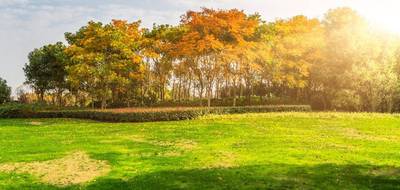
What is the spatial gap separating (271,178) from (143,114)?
103 ft

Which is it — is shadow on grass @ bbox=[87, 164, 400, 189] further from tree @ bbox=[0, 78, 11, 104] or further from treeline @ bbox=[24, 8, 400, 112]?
tree @ bbox=[0, 78, 11, 104]

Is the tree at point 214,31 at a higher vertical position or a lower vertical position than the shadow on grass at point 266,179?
higher

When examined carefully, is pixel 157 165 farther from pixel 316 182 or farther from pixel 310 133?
pixel 310 133

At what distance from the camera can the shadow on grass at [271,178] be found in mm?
22125

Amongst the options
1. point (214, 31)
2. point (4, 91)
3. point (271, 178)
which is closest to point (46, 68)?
point (4, 91)

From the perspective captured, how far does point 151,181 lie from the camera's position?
75.9 feet

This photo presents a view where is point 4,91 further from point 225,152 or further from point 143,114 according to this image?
point 225,152

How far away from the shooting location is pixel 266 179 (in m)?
23.1

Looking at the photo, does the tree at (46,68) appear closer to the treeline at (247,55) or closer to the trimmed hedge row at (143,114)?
the treeline at (247,55)

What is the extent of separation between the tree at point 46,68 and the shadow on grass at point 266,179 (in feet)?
191

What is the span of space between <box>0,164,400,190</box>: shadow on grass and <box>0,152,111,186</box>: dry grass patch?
3.71 ft

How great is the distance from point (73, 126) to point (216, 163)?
25297mm

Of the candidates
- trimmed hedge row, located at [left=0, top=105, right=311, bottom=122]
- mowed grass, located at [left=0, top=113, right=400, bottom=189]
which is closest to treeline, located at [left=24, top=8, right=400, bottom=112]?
trimmed hedge row, located at [left=0, top=105, right=311, bottom=122]

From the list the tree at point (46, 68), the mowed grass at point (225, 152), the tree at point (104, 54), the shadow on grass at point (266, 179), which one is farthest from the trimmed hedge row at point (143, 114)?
the shadow on grass at point (266, 179)
